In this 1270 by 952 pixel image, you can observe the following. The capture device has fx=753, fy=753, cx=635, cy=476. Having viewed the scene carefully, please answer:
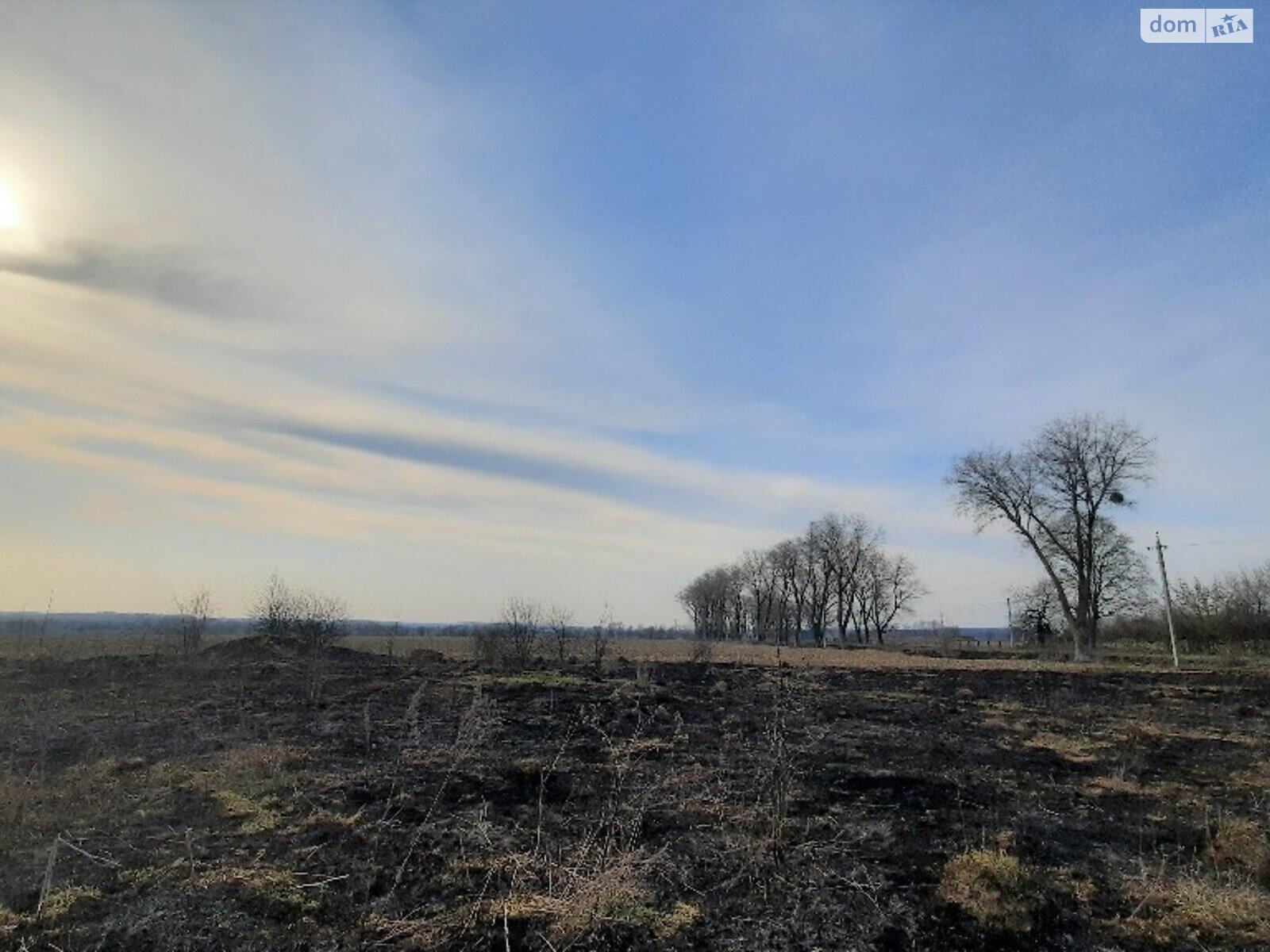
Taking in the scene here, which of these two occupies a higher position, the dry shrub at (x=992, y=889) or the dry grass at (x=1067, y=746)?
the dry grass at (x=1067, y=746)

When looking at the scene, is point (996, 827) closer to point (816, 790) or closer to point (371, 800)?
point (816, 790)

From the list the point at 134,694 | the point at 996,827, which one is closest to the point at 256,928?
the point at 996,827

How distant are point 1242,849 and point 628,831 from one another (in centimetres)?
522

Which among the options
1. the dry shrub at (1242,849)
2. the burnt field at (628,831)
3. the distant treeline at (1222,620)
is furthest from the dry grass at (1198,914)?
the distant treeline at (1222,620)

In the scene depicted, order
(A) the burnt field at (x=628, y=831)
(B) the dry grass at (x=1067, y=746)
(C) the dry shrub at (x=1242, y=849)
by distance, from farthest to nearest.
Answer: (B) the dry grass at (x=1067, y=746) < (C) the dry shrub at (x=1242, y=849) < (A) the burnt field at (x=628, y=831)

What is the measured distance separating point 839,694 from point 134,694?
54.0 ft

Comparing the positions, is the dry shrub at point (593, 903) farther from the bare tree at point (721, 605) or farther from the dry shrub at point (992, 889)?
the bare tree at point (721, 605)

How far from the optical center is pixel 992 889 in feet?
18.2

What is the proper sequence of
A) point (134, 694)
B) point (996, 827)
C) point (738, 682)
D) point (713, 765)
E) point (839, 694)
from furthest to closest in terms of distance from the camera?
point (738, 682) < point (839, 694) < point (134, 694) < point (713, 765) < point (996, 827)

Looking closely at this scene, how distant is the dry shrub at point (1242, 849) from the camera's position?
19.9 ft

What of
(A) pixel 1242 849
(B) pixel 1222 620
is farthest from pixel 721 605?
(A) pixel 1242 849

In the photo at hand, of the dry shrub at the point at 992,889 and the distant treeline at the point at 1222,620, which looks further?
the distant treeline at the point at 1222,620

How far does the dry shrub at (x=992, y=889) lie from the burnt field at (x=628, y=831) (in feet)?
0.07

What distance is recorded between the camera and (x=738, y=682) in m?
20.6
